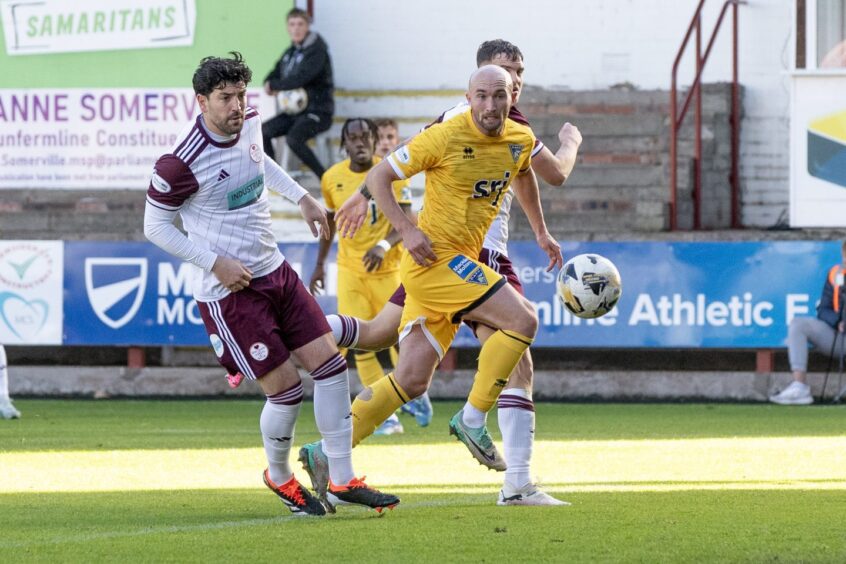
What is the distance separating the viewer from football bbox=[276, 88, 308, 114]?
58.2ft

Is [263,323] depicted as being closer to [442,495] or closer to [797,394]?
[442,495]

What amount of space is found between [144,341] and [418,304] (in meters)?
9.27

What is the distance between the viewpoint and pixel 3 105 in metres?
19.0

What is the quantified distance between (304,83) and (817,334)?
622 centimetres

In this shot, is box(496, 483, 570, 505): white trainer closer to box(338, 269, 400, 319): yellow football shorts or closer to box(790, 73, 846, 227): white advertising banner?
box(338, 269, 400, 319): yellow football shorts

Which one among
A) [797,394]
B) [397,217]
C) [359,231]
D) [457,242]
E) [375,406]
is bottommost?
[797,394]

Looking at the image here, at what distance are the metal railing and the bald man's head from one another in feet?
34.1

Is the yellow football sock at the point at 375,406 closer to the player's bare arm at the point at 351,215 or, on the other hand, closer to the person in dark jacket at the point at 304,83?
the player's bare arm at the point at 351,215

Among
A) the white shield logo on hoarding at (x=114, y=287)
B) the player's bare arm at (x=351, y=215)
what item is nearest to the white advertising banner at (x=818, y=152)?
the white shield logo on hoarding at (x=114, y=287)

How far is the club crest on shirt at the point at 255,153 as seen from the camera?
23.4 feet

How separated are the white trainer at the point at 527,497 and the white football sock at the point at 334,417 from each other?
0.77 meters

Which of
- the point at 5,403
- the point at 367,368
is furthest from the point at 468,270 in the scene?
the point at 5,403

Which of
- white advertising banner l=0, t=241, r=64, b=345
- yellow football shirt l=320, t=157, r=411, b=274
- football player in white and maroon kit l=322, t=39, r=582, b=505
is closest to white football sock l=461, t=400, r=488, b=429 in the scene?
football player in white and maroon kit l=322, t=39, r=582, b=505

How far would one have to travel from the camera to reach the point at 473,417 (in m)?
7.75
